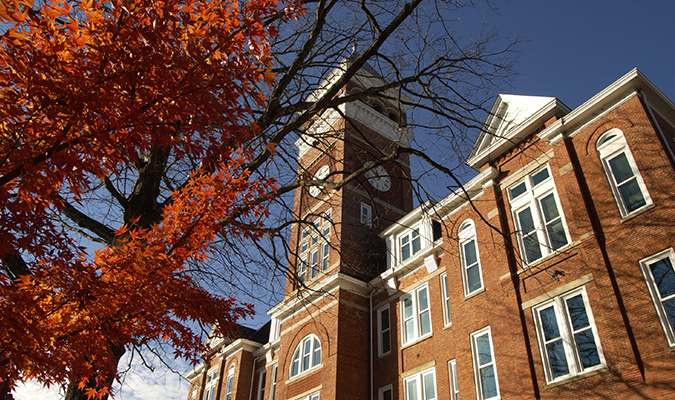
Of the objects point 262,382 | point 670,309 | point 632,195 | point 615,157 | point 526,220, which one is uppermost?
point 615,157

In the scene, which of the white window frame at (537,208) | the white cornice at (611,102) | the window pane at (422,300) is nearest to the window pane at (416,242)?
the window pane at (422,300)

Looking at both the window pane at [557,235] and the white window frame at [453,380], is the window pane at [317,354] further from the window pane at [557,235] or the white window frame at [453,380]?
the window pane at [557,235]

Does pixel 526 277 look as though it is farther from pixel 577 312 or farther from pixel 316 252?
pixel 316 252

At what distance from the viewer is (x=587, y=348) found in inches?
482

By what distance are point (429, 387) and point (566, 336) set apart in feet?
20.5

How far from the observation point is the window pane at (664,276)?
11.2 m

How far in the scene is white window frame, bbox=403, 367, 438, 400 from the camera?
1725 centimetres

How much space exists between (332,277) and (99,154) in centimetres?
1864

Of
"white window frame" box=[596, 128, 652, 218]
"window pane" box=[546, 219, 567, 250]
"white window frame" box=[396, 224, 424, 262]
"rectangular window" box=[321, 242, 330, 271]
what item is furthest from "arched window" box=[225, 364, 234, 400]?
"white window frame" box=[596, 128, 652, 218]

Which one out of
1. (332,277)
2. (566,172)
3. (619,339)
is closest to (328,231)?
(332,277)

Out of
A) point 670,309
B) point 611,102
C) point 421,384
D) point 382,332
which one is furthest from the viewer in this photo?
point 382,332

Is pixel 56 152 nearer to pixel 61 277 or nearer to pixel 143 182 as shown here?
pixel 61 277

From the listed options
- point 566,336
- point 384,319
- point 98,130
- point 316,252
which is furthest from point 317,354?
point 98,130

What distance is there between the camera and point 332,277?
72.1 feet
